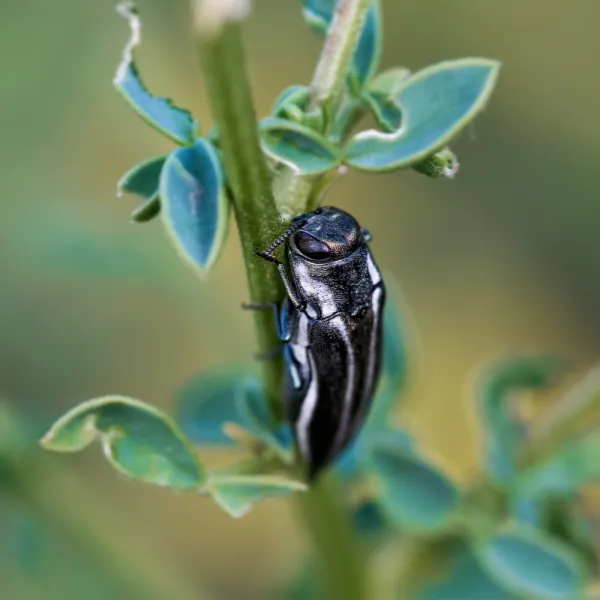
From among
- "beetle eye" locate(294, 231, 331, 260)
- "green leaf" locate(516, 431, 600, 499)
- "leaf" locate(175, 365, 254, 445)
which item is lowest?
"leaf" locate(175, 365, 254, 445)

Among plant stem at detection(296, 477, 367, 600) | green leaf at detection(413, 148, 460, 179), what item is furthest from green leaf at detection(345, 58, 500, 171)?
plant stem at detection(296, 477, 367, 600)

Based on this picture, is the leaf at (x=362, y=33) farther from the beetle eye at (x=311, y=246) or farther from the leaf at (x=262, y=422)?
the leaf at (x=262, y=422)

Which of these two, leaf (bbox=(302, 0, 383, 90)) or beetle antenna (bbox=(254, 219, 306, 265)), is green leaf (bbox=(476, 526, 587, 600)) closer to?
beetle antenna (bbox=(254, 219, 306, 265))

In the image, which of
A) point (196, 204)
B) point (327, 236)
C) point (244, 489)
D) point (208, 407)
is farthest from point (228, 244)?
point (196, 204)

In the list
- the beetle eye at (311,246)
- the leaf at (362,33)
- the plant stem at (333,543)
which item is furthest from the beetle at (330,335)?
the leaf at (362,33)

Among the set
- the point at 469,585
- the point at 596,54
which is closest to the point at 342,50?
the point at 469,585

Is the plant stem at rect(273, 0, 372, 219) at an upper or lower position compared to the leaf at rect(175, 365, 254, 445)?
upper
